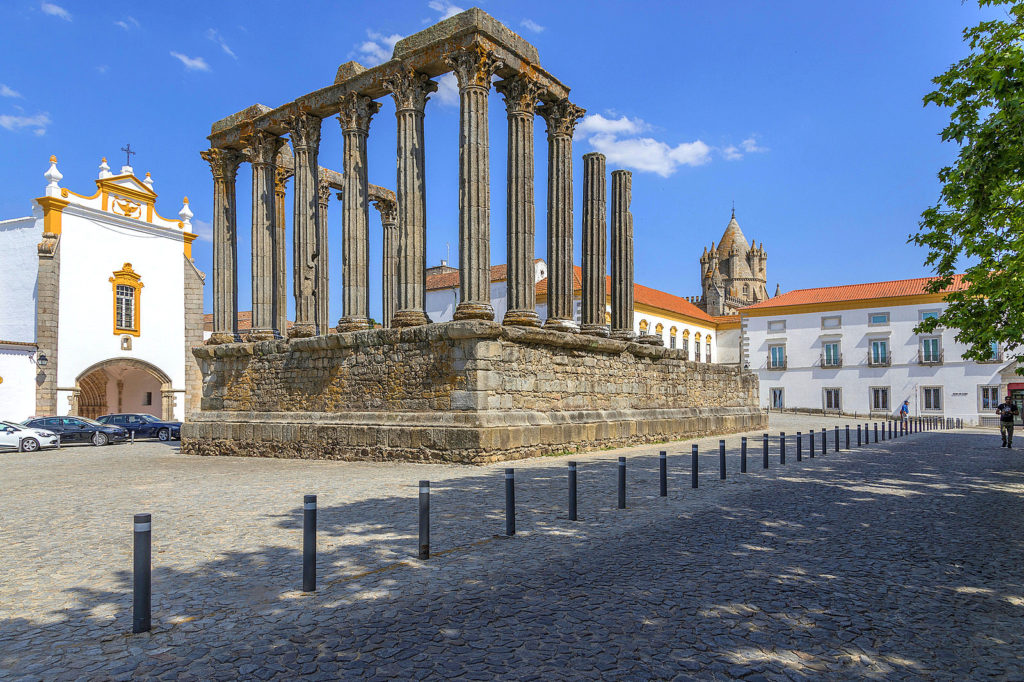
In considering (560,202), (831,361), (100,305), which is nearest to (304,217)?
(560,202)

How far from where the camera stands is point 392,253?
73.5 ft

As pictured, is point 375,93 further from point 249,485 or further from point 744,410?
point 744,410

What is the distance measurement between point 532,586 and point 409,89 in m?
13.3

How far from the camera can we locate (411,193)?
625 inches

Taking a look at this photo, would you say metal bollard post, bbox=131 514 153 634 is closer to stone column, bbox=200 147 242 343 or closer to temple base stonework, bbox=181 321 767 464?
temple base stonework, bbox=181 321 767 464

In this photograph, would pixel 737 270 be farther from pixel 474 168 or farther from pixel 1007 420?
pixel 474 168

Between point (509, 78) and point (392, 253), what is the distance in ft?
26.1

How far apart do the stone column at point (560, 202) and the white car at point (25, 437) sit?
57.4 feet

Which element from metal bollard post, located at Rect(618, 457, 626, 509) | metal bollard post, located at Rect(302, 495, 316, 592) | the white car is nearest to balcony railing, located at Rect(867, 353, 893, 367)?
metal bollard post, located at Rect(618, 457, 626, 509)

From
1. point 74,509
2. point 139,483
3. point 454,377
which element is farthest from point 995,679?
point 139,483

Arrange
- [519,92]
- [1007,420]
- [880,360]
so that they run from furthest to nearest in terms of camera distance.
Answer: [880,360] → [1007,420] → [519,92]

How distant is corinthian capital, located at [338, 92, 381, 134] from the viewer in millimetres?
17703

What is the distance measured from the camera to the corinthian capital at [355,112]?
1770 cm

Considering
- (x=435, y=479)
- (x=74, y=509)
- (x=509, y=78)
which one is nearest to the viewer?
(x=74, y=509)
